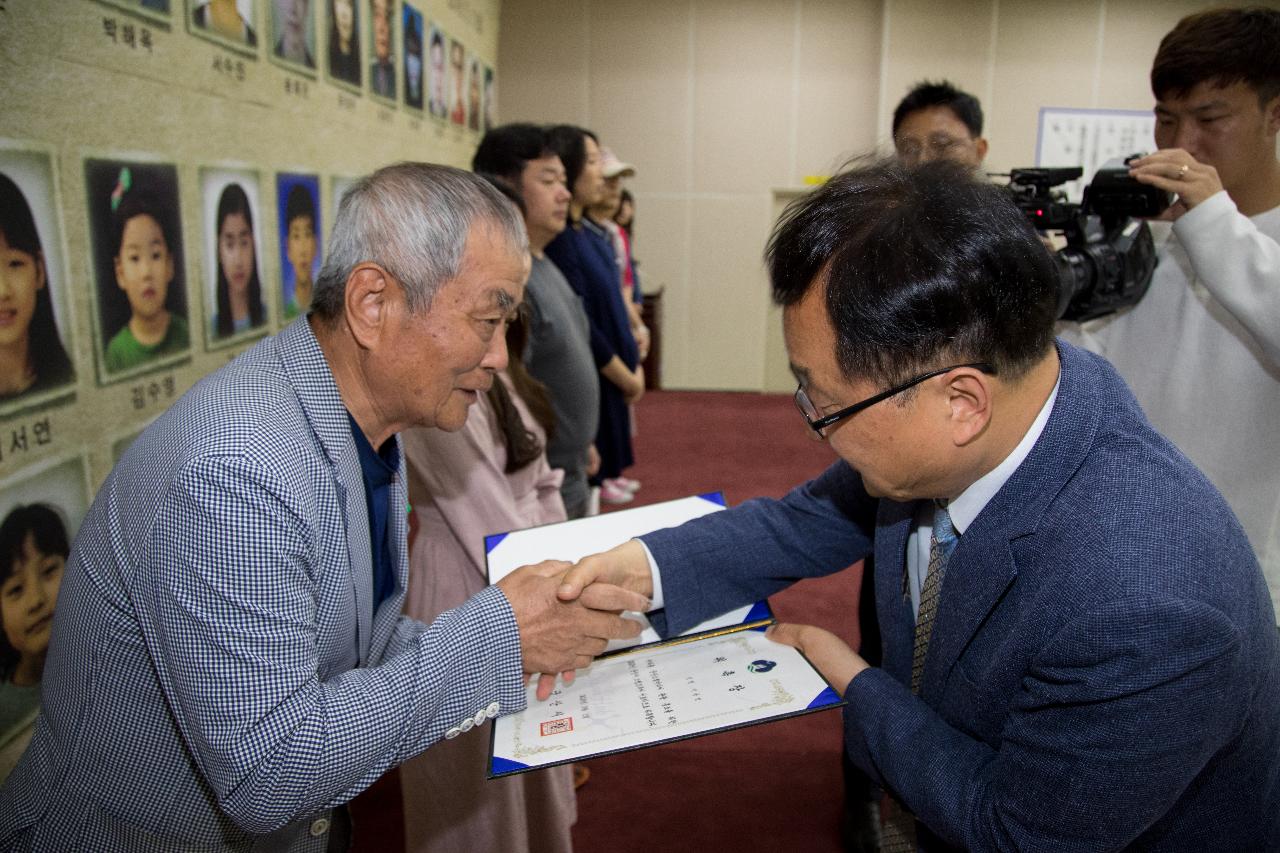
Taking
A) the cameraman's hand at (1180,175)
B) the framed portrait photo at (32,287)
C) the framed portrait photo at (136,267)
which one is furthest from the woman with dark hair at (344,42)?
the cameraman's hand at (1180,175)

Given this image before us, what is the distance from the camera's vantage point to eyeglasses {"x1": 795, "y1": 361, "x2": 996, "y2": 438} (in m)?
0.96

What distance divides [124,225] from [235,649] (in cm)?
122

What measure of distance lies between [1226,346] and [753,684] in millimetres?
1321

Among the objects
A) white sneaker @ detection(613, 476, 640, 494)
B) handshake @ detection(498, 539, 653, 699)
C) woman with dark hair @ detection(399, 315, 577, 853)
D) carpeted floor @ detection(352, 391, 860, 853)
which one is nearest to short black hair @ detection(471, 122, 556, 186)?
woman with dark hair @ detection(399, 315, 577, 853)

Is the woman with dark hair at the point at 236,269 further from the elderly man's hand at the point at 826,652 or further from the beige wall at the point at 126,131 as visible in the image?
the elderly man's hand at the point at 826,652

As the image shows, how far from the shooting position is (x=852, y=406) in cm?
103

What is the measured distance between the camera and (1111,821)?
894 mm

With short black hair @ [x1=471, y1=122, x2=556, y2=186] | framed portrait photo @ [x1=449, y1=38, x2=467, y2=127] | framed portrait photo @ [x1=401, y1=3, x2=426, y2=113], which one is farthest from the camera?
framed portrait photo @ [x1=449, y1=38, x2=467, y2=127]

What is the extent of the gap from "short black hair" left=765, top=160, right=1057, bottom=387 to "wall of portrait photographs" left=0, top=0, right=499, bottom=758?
1.32 m

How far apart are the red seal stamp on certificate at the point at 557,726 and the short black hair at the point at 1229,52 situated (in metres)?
1.75

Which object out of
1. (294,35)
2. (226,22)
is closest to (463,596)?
(226,22)

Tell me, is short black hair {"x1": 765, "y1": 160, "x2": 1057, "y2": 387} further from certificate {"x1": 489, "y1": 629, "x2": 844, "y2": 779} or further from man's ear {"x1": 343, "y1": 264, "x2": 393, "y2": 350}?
man's ear {"x1": 343, "y1": 264, "x2": 393, "y2": 350}

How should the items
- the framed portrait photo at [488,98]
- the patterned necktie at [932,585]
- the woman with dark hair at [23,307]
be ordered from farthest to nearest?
the framed portrait photo at [488,98] → the woman with dark hair at [23,307] → the patterned necktie at [932,585]

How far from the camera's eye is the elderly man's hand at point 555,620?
1.19 meters
